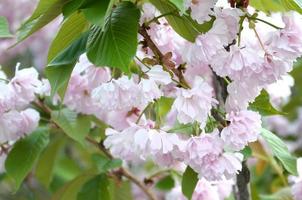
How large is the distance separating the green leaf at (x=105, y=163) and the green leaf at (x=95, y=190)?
0.03m

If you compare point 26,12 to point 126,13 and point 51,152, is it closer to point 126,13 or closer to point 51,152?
point 51,152

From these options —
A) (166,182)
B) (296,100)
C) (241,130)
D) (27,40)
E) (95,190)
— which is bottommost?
(296,100)

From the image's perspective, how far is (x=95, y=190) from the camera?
1.44m

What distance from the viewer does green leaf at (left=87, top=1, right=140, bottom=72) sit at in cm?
93

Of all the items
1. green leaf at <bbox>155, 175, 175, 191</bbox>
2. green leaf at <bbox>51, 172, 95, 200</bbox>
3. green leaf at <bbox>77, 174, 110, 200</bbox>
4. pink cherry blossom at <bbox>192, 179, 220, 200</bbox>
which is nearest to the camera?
pink cherry blossom at <bbox>192, 179, 220, 200</bbox>

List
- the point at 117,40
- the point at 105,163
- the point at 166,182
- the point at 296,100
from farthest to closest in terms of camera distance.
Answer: the point at 296,100 < the point at 166,182 < the point at 105,163 < the point at 117,40

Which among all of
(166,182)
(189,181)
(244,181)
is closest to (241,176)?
(244,181)

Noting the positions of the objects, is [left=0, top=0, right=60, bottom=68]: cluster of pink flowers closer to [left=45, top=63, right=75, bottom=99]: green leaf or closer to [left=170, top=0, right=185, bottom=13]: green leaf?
[left=45, top=63, right=75, bottom=99]: green leaf

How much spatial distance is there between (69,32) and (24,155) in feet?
1.29

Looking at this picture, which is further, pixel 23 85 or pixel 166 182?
pixel 166 182

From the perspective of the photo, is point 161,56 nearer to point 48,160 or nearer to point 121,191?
point 121,191

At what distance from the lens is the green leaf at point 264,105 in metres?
1.18

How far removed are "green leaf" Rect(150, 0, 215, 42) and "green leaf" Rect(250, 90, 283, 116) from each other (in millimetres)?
237

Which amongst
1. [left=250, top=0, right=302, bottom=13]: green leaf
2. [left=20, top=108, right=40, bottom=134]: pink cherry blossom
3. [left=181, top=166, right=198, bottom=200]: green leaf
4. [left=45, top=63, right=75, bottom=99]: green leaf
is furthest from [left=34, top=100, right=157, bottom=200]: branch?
[left=250, top=0, right=302, bottom=13]: green leaf
